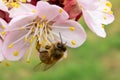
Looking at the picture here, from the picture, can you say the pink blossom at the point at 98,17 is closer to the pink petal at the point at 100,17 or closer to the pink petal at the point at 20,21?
the pink petal at the point at 100,17

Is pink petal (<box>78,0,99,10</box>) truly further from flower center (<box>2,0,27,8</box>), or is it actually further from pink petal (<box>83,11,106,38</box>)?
flower center (<box>2,0,27,8</box>)

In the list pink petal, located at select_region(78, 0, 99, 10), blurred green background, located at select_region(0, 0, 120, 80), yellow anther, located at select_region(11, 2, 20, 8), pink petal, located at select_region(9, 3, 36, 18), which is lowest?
→ blurred green background, located at select_region(0, 0, 120, 80)

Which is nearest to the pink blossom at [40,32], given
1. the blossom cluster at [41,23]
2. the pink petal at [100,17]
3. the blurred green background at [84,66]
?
the blossom cluster at [41,23]

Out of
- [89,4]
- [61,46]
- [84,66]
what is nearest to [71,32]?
[61,46]

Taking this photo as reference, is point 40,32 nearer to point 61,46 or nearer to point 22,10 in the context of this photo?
point 61,46

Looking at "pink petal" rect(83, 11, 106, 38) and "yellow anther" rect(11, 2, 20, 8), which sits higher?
"yellow anther" rect(11, 2, 20, 8)

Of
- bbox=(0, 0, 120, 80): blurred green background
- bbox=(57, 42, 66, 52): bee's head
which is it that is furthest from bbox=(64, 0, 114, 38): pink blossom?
bbox=(0, 0, 120, 80): blurred green background

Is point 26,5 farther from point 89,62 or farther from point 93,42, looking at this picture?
point 93,42

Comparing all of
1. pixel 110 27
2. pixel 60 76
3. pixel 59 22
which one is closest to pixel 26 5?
pixel 59 22
